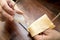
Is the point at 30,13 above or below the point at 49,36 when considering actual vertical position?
above

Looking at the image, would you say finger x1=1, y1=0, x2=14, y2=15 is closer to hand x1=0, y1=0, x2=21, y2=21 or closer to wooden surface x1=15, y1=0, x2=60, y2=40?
hand x1=0, y1=0, x2=21, y2=21

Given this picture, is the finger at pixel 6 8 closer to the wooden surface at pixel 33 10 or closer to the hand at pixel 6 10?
the hand at pixel 6 10

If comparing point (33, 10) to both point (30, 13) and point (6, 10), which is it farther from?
point (6, 10)

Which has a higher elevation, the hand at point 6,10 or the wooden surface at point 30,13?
the hand at point 6,10

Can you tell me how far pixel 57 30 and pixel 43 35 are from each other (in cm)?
9

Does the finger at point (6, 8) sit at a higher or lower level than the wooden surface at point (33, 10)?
Answer: higher

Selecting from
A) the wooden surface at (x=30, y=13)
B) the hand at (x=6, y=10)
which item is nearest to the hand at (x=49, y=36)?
the wooden surface at (x=30, y=13)

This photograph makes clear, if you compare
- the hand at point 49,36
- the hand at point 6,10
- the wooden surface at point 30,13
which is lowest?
the hand at point 49,36

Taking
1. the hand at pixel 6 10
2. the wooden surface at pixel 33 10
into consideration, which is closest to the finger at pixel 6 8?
the hand at pixel 6 10

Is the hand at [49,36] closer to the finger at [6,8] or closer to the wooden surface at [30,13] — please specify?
the wooden surface at [30,13]

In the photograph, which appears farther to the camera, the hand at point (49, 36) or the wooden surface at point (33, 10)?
the wooden surface at point (33, 10)

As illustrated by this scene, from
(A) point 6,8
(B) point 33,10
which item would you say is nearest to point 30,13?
(B) point 33,10

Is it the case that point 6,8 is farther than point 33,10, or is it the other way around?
point 33,10

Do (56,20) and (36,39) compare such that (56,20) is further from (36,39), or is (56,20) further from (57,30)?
(36,39)
